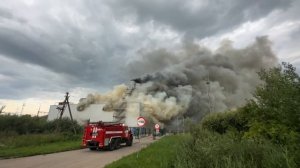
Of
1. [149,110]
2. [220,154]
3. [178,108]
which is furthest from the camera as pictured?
[178,108]

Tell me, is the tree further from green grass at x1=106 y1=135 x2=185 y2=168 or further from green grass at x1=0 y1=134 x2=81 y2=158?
green grass at x1=0 y1=134 x2=81 y2=158

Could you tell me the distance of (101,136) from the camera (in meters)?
26.0

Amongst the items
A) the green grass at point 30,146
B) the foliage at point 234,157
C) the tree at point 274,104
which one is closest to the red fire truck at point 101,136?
the green grass at point 30,146

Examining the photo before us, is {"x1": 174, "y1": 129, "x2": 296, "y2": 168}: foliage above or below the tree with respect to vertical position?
below

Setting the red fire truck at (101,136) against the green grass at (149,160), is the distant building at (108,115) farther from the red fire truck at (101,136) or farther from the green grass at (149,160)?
the green grass at (149,160)

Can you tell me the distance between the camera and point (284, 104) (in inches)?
365

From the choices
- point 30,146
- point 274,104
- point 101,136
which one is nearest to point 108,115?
point 30,146

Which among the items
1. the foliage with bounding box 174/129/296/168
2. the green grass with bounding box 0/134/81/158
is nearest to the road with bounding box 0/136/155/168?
the green grass with bounding box 0/134/81/158

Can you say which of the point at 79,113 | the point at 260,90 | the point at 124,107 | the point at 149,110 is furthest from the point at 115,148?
the point at 79,113

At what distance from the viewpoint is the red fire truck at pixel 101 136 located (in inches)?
1025

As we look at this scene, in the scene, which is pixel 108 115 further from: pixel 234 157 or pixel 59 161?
pixel 234 157

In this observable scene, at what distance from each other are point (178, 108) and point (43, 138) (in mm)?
41977

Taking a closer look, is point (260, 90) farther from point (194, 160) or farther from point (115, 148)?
point (115, 148)

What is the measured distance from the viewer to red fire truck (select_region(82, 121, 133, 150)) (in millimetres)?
26031
